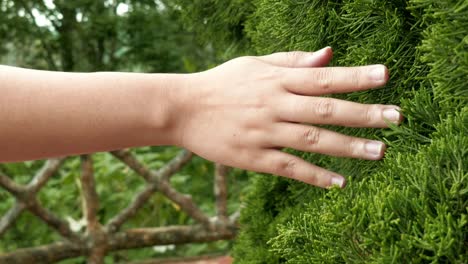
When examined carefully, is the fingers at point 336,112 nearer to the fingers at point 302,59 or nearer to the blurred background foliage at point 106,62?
the fingers at point 302,59

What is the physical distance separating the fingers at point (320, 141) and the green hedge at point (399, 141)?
35mm

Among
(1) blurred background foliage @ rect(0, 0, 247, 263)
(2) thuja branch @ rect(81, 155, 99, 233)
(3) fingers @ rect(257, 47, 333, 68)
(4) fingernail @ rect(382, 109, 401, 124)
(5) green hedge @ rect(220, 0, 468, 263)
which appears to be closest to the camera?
(5) green hedge @ rect(220, 0, 468, 263)

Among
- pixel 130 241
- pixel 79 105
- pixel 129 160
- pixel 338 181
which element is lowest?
pixel 130 241

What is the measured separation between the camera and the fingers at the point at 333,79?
82 centimetres

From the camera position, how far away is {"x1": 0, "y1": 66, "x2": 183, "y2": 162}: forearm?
958 mm

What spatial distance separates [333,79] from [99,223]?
2401 mm

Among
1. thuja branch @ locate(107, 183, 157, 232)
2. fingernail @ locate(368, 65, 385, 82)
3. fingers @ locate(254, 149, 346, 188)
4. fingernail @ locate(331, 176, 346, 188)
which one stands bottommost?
thuja branch @ locate(107, 183, 157, 232)

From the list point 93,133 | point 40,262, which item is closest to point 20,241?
point 40,262

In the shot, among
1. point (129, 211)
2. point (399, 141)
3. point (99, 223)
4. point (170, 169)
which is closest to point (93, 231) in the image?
point (99, 223)

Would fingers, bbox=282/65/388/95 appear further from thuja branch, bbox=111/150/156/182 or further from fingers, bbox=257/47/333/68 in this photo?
thuja branch, bbox=111/150/156/182

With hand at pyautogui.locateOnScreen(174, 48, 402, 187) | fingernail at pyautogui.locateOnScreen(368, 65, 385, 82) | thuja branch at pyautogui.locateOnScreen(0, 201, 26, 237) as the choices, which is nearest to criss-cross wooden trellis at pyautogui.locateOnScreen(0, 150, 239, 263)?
thuja branch at pyautogui.locateOnScreen(0, 201, 26, 237)

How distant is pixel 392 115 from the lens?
0.82m

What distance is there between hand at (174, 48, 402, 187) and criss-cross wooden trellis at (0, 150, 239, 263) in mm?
2085

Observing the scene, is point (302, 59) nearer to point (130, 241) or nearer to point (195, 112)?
point (195, 112)
